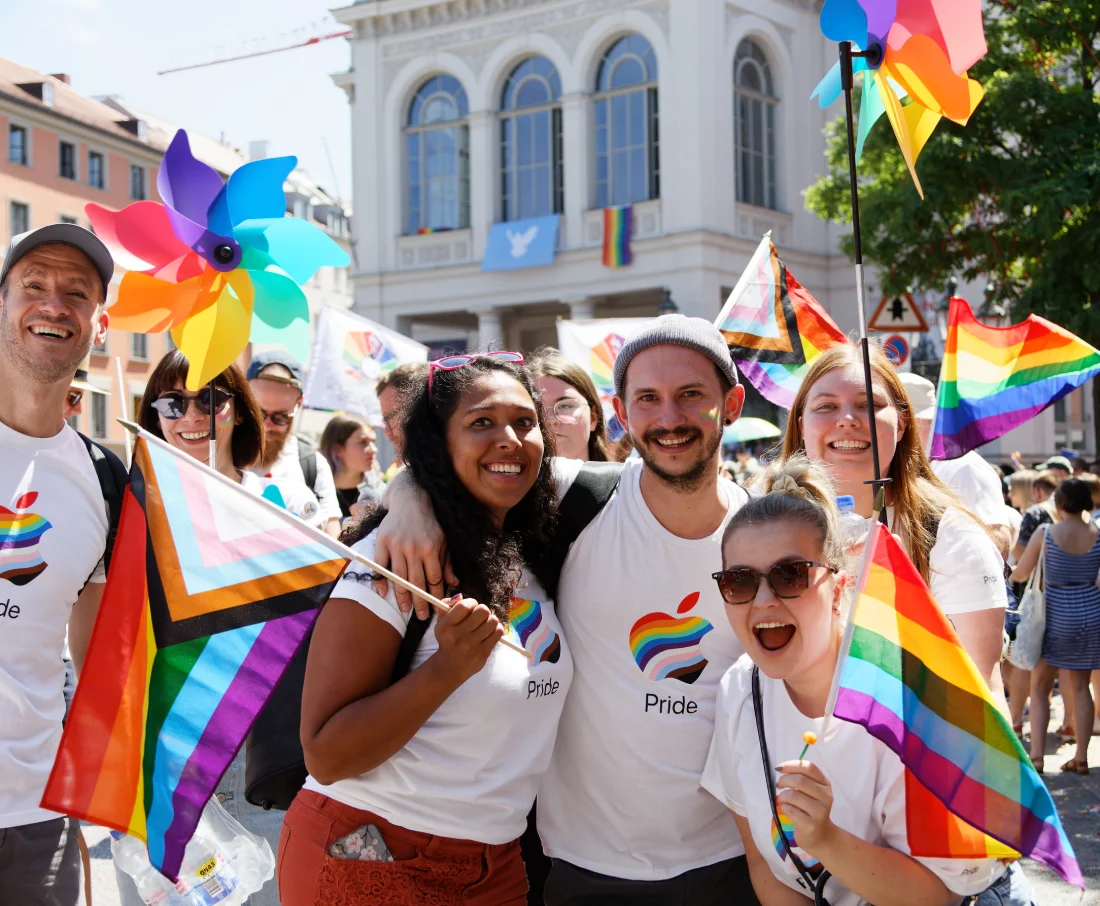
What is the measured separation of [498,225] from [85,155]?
2157 centimetres

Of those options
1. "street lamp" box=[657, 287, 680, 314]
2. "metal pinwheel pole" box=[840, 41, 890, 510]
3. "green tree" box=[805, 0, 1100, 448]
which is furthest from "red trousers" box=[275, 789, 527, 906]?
"street lamp" box=[657, 287, 680, 314]

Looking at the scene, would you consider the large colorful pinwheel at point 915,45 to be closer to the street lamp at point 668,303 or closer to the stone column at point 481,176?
the street lamp at point 668,303

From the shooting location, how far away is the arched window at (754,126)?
2769 centimetres

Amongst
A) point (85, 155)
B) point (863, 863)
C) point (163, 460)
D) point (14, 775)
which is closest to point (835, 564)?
point (863, 863)

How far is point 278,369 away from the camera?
5750mm

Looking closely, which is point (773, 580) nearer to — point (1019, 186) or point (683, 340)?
point (683, 340)

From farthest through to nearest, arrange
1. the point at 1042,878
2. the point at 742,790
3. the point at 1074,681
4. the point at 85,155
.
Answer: the point at 85,155 < the point at 1074,681 < the point at 1042,878 < the point at 742,790

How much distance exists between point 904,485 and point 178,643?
197cm

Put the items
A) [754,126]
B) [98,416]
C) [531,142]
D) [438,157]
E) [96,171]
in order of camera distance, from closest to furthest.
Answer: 1. [754,126]
2. [531,142]
3. [438,157]
4. [96,171]
5. [98,416]

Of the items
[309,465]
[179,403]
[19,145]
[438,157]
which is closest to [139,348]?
[19,145]

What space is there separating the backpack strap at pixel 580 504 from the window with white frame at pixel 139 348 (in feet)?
139

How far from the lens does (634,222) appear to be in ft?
90.5

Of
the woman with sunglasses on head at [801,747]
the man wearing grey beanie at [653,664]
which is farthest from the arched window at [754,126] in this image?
the woman with sunglasses on head at [801,747]

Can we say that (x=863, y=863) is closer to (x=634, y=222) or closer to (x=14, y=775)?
(x=14, y=775)
